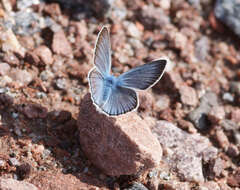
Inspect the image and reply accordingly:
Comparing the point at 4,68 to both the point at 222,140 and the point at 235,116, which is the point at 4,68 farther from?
the point at 235,116

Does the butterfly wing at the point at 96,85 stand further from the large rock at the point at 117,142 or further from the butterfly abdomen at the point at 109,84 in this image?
the large rock at the point at 117,142

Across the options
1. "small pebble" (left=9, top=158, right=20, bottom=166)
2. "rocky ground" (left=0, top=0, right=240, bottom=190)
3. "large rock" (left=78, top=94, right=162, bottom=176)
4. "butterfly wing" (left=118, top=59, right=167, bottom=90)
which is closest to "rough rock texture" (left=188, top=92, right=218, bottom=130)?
"rocky ground" (left=0, top=0, right=240, bottom=190)

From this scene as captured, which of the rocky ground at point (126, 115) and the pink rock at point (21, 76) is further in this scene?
the pink rock at point (21, 76)

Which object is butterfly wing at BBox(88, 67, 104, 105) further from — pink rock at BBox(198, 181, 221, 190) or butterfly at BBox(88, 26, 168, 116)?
pink rock at BBox(198, 181, 221, 190)

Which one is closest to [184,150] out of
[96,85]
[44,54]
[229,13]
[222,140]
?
[222,140]

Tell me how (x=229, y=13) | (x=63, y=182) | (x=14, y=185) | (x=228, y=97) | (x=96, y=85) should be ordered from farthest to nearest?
(x=229, y=13) → (x=228, y=97) → (x=96, y=85) → (x=63, y=182) → (x=14, y=185)

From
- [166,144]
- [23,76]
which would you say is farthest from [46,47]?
[166,144]

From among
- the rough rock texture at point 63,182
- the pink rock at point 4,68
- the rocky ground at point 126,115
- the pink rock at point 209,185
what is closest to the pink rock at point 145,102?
the rocky ground at point 126,115

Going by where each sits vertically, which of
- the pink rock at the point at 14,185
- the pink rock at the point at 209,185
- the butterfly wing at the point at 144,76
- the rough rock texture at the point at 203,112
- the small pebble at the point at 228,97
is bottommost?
the pink rock at the point at 209,185
